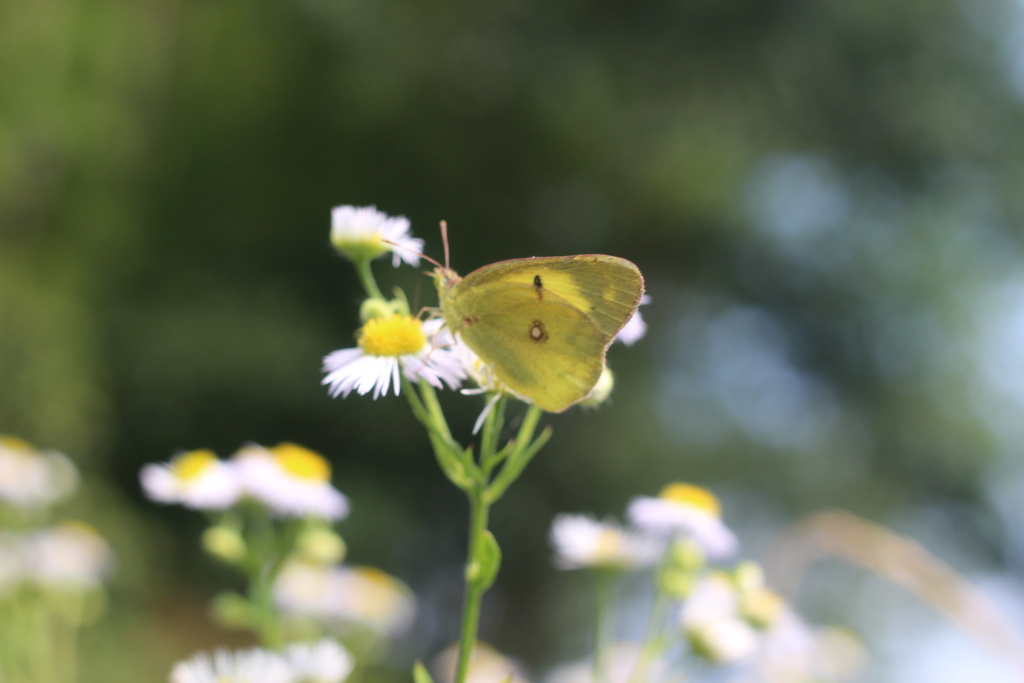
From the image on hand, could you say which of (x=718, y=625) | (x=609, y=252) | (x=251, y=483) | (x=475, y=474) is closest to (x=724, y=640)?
(x=718, y=625)

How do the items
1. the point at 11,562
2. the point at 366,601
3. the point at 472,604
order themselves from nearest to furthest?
the point at 472,604 → the point at 11,562 → the point at 366,601

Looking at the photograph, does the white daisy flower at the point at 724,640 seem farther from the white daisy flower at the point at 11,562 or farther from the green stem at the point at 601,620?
the white daisy flower at the point at 11,562

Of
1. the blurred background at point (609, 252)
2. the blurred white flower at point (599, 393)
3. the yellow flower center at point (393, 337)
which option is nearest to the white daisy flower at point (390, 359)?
the yellow flower center at point (393, 337)

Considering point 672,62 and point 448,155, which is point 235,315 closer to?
point 448,155

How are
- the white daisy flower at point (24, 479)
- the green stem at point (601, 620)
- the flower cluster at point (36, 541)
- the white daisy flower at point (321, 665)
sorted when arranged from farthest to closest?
the white daisy flower at point (24, 479), the flower cluster at point (36, 541), the green stem at point (601, 620), the white daisy flower at point (321, 665)

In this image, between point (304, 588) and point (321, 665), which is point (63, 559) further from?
point (321, 665)

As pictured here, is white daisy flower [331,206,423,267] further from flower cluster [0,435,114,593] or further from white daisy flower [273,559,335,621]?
flower cluster [0,435,114,593]
